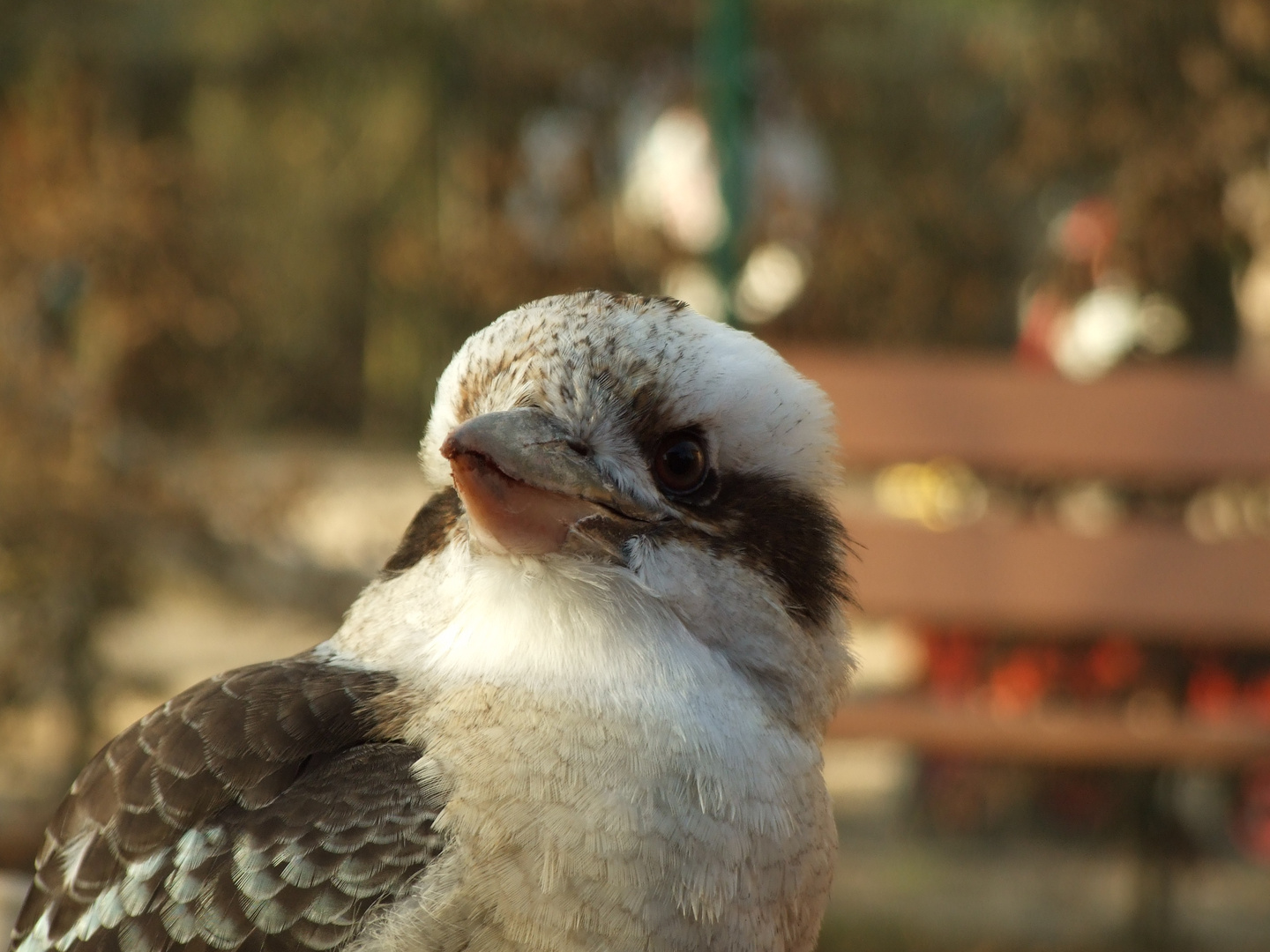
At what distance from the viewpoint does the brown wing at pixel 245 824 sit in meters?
1.75

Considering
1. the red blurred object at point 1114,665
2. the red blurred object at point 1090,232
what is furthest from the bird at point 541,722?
the red blurred object at point 1090,232

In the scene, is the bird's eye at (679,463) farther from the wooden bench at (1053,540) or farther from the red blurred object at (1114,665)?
the red blurred object at (1114,665)

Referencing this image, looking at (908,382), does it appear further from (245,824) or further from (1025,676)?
(245,824)

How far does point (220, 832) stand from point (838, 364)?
3136mm

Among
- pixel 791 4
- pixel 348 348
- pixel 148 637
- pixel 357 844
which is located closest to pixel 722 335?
pixel 357 844

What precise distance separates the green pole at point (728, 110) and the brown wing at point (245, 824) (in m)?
3.14

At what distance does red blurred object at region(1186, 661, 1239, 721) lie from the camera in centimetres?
482

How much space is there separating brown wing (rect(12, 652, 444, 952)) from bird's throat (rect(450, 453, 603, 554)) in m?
0.32

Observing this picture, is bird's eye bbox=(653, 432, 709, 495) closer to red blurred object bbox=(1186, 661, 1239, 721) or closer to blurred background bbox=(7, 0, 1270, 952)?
blurred background bbox=(7, 0, 1270, 952)

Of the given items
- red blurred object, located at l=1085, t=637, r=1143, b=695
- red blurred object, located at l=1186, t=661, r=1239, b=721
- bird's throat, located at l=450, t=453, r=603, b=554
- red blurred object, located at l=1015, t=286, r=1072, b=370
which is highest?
bird's throat, located at l=450, t=453, r=603, b=554

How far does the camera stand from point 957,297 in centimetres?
591

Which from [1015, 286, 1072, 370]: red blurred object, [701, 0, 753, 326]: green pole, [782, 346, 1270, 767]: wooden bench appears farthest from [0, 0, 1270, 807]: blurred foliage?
[782, 346, 1270, 767]: wooden bench

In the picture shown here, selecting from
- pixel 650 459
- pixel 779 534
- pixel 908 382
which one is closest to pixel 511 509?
pixel 650 459

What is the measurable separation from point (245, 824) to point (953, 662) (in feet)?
11.6
